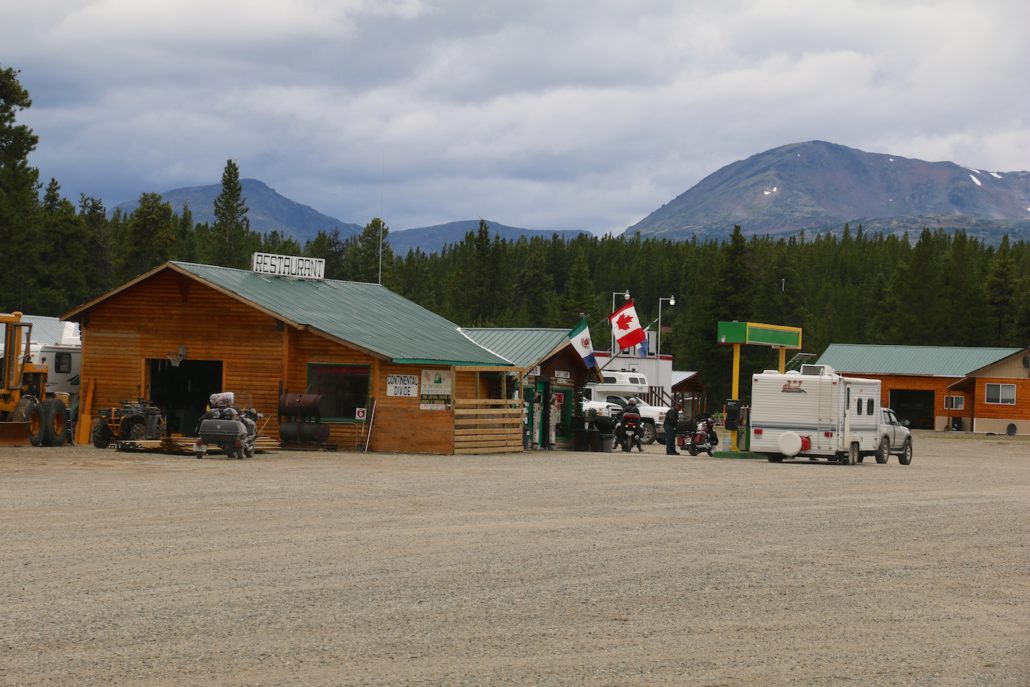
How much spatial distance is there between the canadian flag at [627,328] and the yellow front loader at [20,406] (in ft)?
67.2

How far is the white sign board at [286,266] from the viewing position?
37.8 meters

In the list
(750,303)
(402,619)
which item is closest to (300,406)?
(402,619)

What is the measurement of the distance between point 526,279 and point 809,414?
9368cm

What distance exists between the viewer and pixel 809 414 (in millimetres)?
35000

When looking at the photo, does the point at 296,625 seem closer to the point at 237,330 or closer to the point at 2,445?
the point at 2,445

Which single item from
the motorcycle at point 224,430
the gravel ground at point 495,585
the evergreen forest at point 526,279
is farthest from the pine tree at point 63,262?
the gravel ground at point 495,585

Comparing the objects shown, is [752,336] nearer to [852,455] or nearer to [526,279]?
[852,455]

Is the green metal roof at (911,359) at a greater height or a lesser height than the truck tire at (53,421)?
greater

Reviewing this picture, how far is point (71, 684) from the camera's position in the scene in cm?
770

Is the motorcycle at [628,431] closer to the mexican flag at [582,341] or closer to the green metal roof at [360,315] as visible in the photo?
the mexican flag at [582,341]

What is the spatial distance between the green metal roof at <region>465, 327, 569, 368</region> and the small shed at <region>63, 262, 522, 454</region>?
3.07 m

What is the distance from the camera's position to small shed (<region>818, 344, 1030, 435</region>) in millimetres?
70438

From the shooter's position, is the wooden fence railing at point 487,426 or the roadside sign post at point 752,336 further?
the roadside sign post at point 752,336

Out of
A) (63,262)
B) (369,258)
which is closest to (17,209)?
(63,262)
